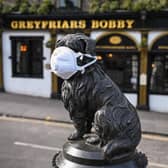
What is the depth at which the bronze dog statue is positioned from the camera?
2.23 m

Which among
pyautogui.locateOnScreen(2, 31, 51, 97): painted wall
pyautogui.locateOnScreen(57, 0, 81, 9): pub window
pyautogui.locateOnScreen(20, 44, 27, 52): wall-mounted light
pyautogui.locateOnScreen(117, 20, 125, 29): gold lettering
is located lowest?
pyautogui.locateOnScreen(2, 31, 51, 97): painted wall

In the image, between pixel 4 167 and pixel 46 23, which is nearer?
pixel 4 167

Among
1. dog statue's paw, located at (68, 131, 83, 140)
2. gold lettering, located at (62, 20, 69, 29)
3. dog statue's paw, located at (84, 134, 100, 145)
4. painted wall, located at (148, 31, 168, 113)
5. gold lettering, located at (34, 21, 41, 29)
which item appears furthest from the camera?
gold lettering, located at (34, 21, 41, 29)

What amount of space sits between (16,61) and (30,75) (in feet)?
3.04

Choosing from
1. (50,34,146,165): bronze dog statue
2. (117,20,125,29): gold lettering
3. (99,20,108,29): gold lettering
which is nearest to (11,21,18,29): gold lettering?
(99,20,108,29): gold lettering

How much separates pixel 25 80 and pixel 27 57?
3.28 ft

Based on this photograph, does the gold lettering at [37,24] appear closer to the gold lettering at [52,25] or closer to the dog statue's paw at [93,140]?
the gold lettering at [52,25]

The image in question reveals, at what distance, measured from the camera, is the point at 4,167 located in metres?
7.59

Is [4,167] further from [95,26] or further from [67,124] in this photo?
[95,26]

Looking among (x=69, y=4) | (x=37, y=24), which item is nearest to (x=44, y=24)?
(x=37, y=24)

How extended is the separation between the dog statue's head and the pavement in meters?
8.68

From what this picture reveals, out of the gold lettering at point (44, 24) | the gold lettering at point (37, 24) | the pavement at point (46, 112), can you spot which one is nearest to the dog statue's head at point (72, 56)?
the pavement at point (46, 112)

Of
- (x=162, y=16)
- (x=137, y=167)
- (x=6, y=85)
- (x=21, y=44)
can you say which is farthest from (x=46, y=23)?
(x=137, y=167)

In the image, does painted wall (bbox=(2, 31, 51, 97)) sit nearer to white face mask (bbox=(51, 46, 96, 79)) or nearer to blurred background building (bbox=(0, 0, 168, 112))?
blurred background building (bbox=(0, 0, 168, 112))
